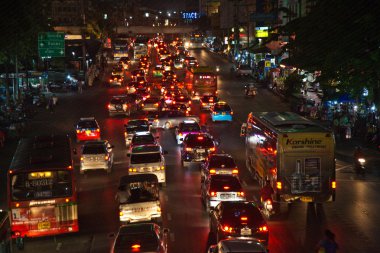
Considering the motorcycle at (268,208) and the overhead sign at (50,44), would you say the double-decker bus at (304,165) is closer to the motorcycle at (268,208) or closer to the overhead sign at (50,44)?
the motorcycle at (268,208)

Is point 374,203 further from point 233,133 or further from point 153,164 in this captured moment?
point 233,133

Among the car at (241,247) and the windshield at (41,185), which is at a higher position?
the windshield at (41,185)

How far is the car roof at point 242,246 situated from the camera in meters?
14.2

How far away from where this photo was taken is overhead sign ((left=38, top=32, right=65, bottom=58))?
196 feet

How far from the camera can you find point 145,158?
93.8 ft

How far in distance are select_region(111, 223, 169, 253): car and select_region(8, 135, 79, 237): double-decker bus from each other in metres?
4.38

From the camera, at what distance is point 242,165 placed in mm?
33906

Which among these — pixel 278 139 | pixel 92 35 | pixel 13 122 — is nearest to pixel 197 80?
pixel 13 122

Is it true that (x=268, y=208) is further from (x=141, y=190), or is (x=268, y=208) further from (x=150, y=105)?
(x=150, y=105)

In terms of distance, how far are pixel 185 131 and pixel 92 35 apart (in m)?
96.3

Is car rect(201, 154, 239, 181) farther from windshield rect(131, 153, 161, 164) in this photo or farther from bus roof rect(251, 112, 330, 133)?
bus roof rect(251, 112, 330, 133)

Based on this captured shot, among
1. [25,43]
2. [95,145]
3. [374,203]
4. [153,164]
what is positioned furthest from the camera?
[25,43]

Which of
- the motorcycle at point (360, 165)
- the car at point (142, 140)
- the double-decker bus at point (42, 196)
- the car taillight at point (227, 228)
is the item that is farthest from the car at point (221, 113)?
the car taillight at point (227, 228)

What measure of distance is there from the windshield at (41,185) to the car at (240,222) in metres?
4.78
